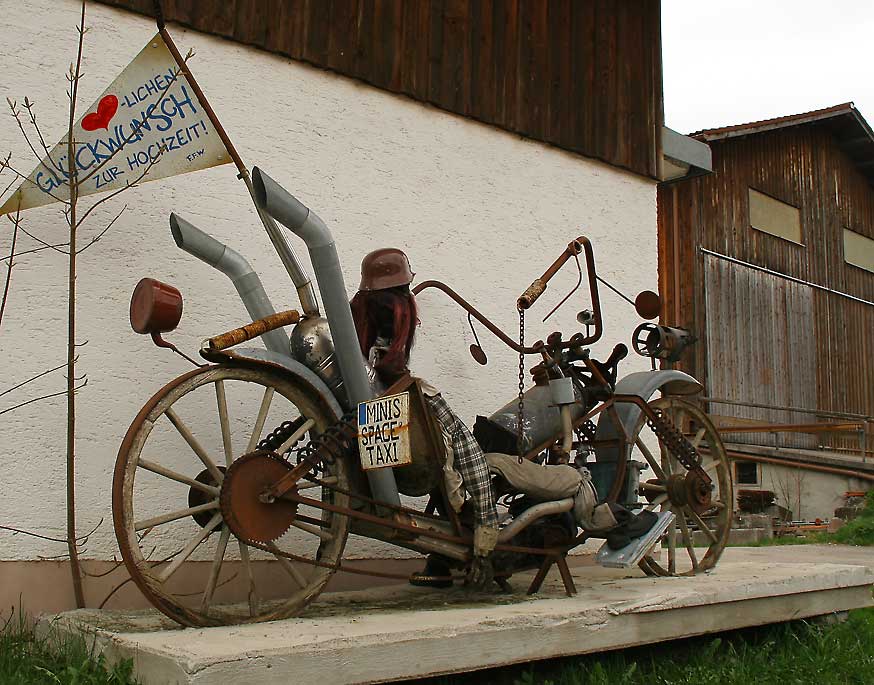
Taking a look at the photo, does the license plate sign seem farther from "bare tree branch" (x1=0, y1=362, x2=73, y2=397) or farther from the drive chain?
the drive chain

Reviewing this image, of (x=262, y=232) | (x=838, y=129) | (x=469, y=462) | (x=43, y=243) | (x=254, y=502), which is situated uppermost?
(x=838, y=129)

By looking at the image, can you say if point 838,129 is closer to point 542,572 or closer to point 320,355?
point 542,572

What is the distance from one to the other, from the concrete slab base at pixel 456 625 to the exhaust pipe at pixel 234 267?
1.15 m

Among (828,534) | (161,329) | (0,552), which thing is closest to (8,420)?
(0,552)

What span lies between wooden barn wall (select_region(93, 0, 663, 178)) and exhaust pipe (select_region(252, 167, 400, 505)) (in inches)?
77.2

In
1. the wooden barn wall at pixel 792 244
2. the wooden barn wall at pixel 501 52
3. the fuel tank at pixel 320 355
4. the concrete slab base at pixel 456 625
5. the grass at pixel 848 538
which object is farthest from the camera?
the wooden barn wall at pixel 792 244

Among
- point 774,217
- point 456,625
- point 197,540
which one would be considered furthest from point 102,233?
point 774,217

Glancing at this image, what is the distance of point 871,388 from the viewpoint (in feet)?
57.1

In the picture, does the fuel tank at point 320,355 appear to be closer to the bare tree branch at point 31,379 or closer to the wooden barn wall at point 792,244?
the bare tree branch at point 31,379

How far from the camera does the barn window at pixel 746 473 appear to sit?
14.9 metres

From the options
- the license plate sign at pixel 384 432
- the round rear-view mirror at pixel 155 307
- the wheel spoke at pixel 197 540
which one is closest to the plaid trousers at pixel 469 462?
the license plate sign at pixel 384 432

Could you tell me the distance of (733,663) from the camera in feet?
14.5

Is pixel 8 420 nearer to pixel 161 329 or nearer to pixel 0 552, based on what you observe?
pixel 0 552

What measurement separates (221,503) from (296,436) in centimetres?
47
